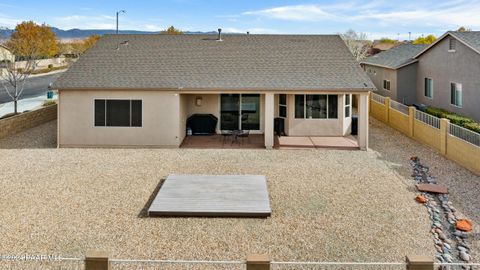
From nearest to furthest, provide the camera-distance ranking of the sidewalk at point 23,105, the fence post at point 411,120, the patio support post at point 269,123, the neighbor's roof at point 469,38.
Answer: the patio support post at point 269,123
the fence post at point 411,120
the neighbor's roof at point 469,38
the sidewalk at point 23,105

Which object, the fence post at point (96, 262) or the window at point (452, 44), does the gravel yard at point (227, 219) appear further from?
the window at point (452, 44)

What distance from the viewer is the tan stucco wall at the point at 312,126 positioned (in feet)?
60.9

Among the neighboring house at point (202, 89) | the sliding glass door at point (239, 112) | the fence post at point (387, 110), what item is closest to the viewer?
the neighboring house at point (202, 89)

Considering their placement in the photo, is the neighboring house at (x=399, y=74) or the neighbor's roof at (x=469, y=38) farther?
the neighboring house at (x=399, y=74)

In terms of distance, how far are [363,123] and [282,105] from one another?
4253 millimetres

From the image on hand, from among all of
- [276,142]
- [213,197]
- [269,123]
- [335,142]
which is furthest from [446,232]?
[276,142]

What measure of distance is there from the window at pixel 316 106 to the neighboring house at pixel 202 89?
46mm

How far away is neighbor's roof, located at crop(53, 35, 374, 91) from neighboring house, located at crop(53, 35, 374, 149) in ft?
0.14

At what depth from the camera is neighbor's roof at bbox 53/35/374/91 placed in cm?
1655

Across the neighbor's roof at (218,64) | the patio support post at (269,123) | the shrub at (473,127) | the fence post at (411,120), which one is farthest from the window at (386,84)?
the patio support post at (269,123)

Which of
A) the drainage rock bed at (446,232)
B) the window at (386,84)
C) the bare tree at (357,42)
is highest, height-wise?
the bare tree at (357,42)

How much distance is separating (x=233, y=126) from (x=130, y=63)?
558 centimetres

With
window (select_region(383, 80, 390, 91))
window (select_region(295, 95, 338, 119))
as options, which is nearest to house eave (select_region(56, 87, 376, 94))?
window (select_region(295, 95, 338, 119))

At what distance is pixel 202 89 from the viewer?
1644cm
